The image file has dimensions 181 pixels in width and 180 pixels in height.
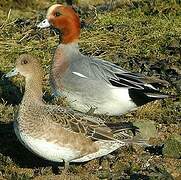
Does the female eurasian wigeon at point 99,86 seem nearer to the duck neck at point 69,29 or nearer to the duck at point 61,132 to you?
the duck neck at point 69,29

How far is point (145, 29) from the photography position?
9141 mm

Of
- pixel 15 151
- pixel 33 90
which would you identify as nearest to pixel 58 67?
pixel 15 151

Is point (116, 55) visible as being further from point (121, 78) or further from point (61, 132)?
point (61, 132)

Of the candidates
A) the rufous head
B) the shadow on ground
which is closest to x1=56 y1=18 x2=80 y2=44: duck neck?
the rufous head

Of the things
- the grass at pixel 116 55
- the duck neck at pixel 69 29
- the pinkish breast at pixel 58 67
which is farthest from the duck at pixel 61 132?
the duck neck at pixel 69 29

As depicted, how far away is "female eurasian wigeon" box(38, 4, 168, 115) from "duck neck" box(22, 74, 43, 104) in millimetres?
974

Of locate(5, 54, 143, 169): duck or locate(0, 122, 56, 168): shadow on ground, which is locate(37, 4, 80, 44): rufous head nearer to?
locate(0, 122, 56, 168): shadow on ground

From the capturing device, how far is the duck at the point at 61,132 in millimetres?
4785

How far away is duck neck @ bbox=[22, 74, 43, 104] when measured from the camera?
508 centimetres

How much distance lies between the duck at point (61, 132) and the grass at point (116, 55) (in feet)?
0.63

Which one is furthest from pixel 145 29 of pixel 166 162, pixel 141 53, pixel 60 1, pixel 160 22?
pixel 166 162

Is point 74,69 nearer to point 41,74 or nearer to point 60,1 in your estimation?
point 41,74

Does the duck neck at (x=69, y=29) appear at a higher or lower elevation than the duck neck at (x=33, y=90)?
lower

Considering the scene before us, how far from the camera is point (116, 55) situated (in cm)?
809
